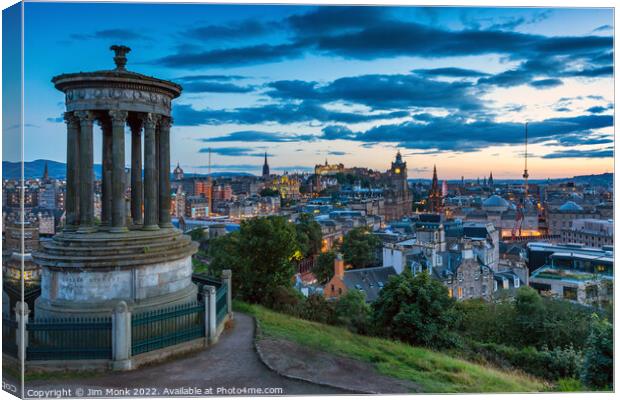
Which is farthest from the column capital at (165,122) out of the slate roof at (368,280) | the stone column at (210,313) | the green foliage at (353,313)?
the slate roof at (368,280)

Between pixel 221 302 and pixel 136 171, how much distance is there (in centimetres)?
532

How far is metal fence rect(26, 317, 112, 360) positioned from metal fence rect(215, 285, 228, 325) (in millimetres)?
3511

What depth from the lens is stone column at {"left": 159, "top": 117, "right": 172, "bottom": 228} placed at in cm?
1670

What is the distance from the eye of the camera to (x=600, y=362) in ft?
42.4

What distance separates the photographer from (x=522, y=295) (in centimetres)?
2697

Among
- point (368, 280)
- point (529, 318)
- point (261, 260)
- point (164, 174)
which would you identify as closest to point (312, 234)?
point (368, 280)

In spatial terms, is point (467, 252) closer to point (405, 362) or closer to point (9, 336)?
point (405, 362)

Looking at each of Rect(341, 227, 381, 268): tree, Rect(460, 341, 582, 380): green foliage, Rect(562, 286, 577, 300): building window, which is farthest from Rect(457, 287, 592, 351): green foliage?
Rect(341, 227, 381, 268): tree

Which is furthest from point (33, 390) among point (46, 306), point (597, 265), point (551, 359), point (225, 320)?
point (597, 265)

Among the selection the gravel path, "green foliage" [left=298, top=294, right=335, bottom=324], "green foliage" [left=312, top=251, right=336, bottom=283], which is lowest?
"green foliage" [left=312, top=251, right=336, bottom=283]

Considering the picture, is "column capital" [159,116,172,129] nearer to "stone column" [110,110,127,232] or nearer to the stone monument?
the stone monument

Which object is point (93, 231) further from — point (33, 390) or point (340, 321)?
point (340, 321)

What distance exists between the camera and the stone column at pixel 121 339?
1220 cm

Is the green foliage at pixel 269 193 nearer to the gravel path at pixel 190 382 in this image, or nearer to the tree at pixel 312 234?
the tree at pixel 312 234
